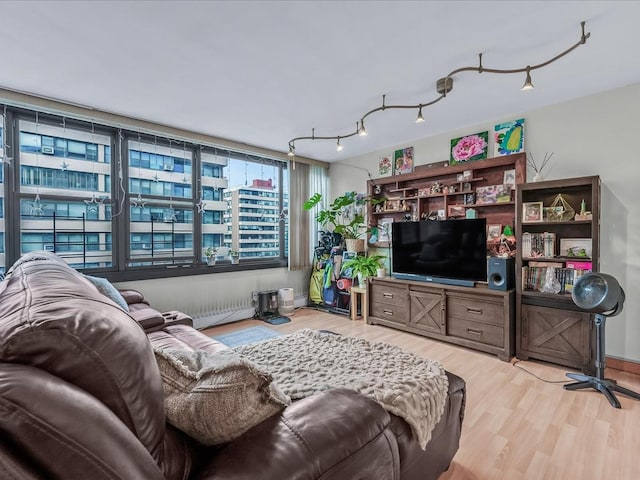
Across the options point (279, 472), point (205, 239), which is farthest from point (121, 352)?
point (205, 239)

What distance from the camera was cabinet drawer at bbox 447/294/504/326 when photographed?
10.0 feet

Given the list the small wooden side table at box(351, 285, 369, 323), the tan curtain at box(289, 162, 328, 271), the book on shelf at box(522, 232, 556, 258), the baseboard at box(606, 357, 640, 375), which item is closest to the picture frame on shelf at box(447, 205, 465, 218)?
the book on shelf at box(522, 232, 556, 258)

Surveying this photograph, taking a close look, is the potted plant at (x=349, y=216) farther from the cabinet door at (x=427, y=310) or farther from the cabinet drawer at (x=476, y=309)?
the cabinet drawer at (x=476, y=309)

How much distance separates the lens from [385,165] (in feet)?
14.6

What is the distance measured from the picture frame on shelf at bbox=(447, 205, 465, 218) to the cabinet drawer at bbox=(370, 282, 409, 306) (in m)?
1.06

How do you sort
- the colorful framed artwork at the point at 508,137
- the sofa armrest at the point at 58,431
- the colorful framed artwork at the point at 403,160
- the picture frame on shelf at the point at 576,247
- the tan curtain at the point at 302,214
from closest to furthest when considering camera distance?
1. the sofa armrest at the point at 58,431
2. the picture frame on shelf at the point at 576,247
3. the colorful framed artwork at the point at 508,137
4. the colorful framed artwork at the point at 403,160
5. the tan curtain at the point at 302,214

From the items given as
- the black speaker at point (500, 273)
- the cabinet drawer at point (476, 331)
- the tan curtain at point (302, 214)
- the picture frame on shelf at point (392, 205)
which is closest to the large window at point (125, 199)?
the tan curtain at point (302, 214)

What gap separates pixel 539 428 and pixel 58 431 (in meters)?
2.43

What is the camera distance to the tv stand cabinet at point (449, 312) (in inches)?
119

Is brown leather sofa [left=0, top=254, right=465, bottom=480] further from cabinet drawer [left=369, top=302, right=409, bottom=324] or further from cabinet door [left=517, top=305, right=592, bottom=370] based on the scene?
cabinet drawer [left=369, top=302, right=409, bottom=324]

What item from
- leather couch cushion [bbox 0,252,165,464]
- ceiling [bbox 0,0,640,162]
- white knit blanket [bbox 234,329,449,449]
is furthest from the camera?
ceiling [bbox 0,0,640,162]

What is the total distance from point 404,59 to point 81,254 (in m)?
3.53

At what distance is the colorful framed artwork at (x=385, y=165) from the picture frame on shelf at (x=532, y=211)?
1.80m

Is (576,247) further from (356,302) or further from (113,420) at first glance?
(113,420)
